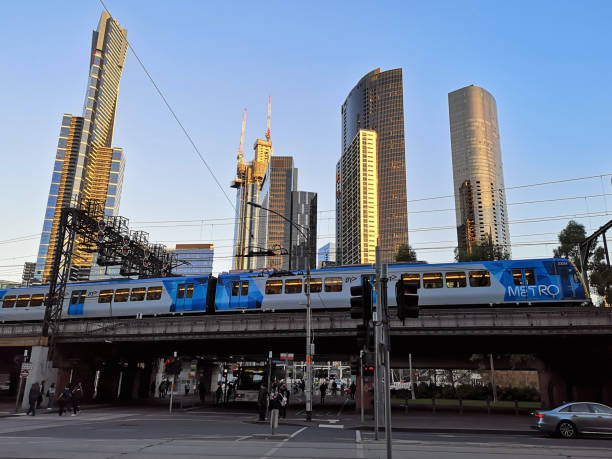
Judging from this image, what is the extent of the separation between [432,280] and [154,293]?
65.7 ft

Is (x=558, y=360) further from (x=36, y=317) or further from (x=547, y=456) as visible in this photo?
(x=36, y=317)

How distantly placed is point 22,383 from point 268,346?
1672 centimetres

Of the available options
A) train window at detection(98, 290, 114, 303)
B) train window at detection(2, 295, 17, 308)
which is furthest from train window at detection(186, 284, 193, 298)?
train window at detection(2, 295, 17, 308)

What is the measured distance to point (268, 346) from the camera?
36.9m

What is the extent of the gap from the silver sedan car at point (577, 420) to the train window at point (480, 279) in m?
12.4

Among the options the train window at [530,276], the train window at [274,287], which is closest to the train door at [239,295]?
the train window at [274,287]

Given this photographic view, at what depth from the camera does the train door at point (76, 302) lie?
36753 mm

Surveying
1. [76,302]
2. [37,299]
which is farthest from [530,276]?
[37,299]

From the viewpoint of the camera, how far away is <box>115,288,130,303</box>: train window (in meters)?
35.6

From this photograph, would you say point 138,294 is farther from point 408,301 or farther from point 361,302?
point 408,301

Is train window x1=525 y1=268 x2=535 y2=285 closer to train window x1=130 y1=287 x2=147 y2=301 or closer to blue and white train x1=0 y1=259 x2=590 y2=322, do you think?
blue and white train x1=0 y1=259 x2=590 y2=322

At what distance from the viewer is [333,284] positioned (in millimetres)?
30938

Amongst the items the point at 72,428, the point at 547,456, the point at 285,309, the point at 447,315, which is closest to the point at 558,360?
the point at 447,315

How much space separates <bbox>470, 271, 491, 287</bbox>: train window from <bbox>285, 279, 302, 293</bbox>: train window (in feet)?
36.0
